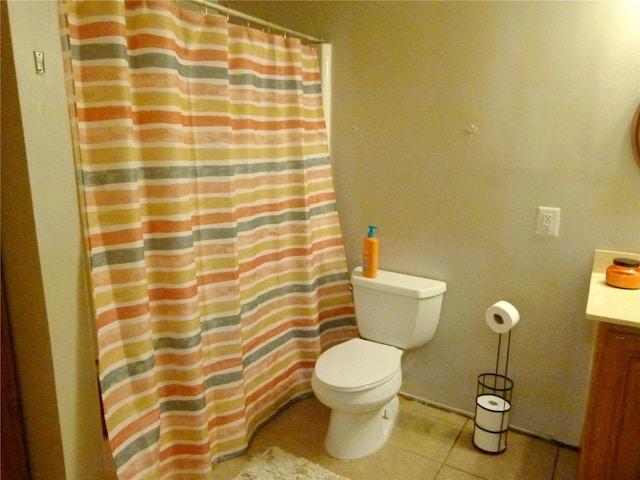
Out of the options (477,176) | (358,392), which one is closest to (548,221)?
(477,176)

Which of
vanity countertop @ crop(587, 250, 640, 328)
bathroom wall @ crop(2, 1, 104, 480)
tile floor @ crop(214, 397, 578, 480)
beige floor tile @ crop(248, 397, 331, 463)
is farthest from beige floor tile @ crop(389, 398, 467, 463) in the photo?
bathroom wall @ crop(2, 1, 104, 480)

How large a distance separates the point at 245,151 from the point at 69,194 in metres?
0.75

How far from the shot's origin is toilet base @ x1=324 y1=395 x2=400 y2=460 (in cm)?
198

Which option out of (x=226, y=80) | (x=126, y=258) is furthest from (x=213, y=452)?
(x=226, y=80)

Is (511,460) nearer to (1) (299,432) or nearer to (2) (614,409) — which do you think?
(2) (614,409)

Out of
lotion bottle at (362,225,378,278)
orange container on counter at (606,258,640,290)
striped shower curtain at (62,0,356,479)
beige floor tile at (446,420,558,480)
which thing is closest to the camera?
striped shower curtain at (62,0,356,479)

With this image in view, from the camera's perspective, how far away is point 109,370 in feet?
4.71

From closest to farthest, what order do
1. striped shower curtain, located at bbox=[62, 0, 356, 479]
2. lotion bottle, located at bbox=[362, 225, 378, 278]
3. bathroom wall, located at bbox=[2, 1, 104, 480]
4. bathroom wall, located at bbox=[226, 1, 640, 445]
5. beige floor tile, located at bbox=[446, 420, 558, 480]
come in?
bathroom wall, located at bbox=[2, 1, 104, 480], striped shower curtain, located at bbox=[62, 0, 356, 479], bathroom wall, located at bbox=[226, 1, 640, 445], beige floor tile, located at bbox=[446, 420, 558, 480], lotion bottle, located at bbox=[362, 225, 378, 278]

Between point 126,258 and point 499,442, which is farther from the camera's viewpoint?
point 499,442

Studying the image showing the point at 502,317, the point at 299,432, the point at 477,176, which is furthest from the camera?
the point at 299,432

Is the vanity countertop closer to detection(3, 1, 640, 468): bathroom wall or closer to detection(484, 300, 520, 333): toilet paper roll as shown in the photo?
detection(3, 1, 640, 468): bathroom wall

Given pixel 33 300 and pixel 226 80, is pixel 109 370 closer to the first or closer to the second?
pixel 33 300

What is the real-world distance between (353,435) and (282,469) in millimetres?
331

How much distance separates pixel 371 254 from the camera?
2221mm
